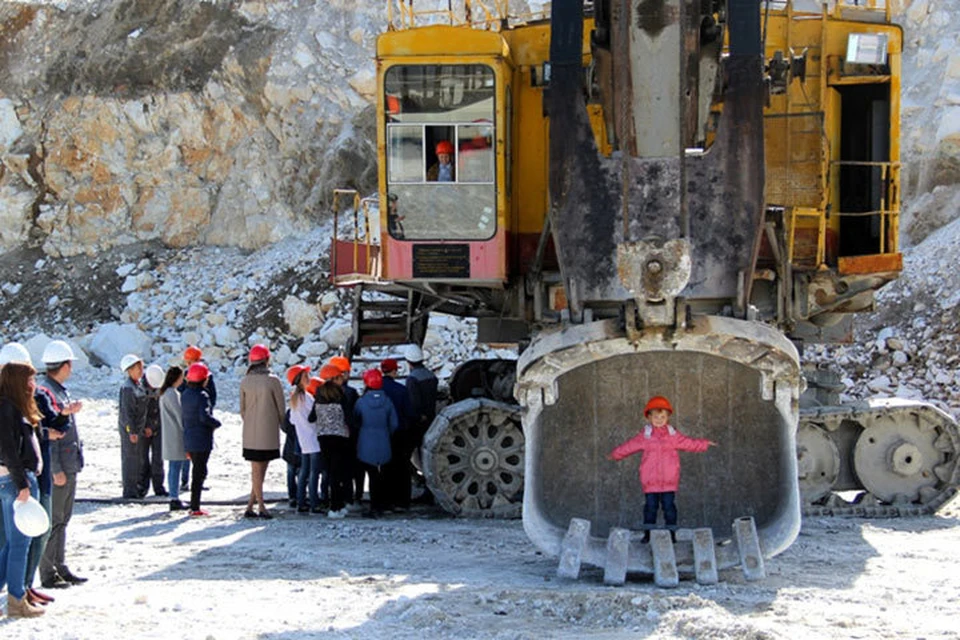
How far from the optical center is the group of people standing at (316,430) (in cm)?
1297

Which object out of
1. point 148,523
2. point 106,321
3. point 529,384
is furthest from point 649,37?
point 106,321

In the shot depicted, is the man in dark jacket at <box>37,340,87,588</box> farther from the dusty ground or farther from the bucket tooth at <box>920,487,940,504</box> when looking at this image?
the bucket tooth at <box>920,487,940,504</box>

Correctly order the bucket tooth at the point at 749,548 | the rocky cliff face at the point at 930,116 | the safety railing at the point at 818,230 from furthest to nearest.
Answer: the rocky cliff face at the point at 930,116
the safety railing at the point at 818,230
the bucket tooth at the point at 749,548

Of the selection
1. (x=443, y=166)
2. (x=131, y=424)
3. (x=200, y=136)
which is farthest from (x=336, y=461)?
(x=200, y=136)

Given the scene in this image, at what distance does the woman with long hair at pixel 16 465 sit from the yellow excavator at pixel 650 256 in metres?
3.16

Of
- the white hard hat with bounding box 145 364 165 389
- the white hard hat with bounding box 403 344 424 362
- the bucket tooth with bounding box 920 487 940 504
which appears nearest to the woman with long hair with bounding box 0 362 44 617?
the white hard hat with bounding box 403 344 424 362

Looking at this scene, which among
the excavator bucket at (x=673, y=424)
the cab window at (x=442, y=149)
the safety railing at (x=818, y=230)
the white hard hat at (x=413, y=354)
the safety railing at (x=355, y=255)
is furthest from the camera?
the safety railing at (x=355, y=255)

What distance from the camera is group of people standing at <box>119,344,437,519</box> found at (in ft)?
42.5

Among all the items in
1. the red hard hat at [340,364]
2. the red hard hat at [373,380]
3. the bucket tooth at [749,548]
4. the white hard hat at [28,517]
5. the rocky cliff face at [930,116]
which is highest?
the rocky cliff face at [930,116]

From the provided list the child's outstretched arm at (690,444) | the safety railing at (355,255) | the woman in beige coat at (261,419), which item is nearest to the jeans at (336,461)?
the woman in beige coat at (261,419)

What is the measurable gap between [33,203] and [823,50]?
23692 mm

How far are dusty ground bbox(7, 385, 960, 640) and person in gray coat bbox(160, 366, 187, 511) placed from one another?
1.79 feet

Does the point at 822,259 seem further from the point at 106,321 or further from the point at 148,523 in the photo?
the point at 106,321

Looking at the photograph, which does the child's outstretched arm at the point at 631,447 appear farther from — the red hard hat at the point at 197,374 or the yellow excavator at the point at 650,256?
the red hard hat at the point at 197,374
